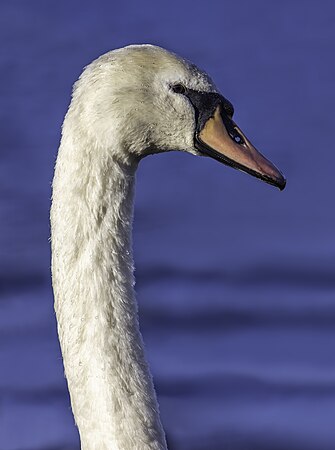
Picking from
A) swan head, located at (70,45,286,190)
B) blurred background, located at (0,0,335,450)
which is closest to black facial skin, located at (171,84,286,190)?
swan head, located at (70,45,286,190)

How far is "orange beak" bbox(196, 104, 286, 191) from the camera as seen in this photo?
541 cm

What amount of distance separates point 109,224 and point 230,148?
1.72ft

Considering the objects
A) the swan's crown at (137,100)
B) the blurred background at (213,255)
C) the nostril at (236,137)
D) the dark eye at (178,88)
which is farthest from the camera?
the blurred background at (213,255)

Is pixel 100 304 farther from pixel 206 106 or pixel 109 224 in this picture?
pixel 206 106

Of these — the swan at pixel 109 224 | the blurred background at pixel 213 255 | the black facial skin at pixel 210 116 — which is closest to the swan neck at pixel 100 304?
the swan at pixel 109 224

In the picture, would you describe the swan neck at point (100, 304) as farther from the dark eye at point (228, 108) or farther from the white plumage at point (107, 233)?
the dark eye at point (228, 108)

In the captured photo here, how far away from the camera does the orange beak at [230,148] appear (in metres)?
5.41

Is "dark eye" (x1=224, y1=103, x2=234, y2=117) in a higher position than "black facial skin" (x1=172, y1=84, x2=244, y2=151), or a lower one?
higher

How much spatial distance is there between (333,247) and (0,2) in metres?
5.77

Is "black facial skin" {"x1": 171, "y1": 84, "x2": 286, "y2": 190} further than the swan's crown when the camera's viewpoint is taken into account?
Yes

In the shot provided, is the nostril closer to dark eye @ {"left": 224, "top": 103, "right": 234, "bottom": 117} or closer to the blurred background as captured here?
dark eye @ {"left": 224, "top": 103, "right": 234, "bottom": 117}

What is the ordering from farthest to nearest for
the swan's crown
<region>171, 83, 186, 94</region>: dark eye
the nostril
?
1. the nostril
2. <region>171, 83, 186, 94</region>: dark eye
3. the swan's crown

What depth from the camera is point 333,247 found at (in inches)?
428

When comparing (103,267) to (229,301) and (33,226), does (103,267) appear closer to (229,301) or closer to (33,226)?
(229,301)
